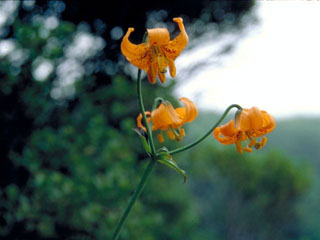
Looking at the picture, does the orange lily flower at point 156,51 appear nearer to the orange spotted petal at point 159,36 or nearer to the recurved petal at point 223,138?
the orange spotted petal at point 159,36

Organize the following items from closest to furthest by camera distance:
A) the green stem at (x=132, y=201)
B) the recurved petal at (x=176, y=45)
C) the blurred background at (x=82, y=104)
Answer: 1. the green stem at (x=132, y=201)
2. the recurved petal at (x=176, y=45)
3. the blurred background at (x=82, y=104)

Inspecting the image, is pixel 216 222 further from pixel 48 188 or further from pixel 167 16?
pixel 48 188

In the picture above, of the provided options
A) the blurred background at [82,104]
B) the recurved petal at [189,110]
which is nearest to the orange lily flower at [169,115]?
the recurved petal at [189,110]

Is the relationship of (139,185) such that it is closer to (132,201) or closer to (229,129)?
(132,201)

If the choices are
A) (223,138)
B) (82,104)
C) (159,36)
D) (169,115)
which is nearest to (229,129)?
(223,138)

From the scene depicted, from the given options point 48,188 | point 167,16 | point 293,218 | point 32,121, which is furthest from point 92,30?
point 293,218

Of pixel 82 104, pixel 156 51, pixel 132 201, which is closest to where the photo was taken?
pixel 132 201

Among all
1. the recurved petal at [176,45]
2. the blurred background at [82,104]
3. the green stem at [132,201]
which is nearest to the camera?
the green stem at [132,201]

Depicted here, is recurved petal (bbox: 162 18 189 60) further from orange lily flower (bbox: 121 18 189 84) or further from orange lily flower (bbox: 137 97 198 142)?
orange lily flower (bbox: 137 97 198 142)
